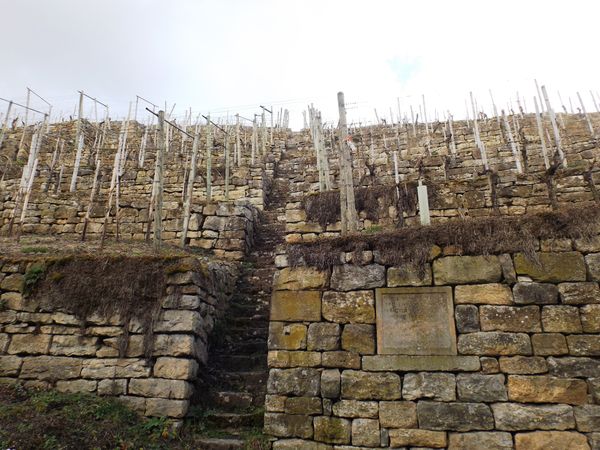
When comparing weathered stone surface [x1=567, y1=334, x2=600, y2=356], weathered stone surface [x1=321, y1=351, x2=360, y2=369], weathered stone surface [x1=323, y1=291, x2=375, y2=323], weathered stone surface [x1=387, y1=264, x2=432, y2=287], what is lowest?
weathered stone surface [x1=321, y1=351, x2=360, y2=369]

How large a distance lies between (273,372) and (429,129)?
18.7 meters

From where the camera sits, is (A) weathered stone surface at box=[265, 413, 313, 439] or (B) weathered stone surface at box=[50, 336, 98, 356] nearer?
(A) weathered stone surface at box=[265, 413, 313, 439]

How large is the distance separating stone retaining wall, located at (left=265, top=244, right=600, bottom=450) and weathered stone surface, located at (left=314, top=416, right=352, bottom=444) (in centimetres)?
1

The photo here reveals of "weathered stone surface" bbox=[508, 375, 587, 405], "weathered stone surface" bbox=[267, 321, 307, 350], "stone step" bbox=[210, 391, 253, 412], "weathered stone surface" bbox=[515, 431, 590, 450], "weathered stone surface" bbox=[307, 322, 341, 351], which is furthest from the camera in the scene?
"stone step" bbox=[210, 391, 253, 412]

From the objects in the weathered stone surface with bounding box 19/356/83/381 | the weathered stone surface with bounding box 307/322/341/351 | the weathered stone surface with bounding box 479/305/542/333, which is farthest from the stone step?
the weathered stone surface with bounding box 479/305/542/333

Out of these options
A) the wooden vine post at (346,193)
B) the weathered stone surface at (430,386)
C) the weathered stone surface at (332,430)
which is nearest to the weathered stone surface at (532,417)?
the weathered stone surface at (430,386)

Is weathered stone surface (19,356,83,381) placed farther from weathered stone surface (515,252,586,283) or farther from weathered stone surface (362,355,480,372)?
weathered stone surface (515,252,586,283)

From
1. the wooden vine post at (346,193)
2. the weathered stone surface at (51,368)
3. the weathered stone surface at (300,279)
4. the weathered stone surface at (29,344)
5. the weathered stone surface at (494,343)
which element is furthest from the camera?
the wooden vine post at (346,193)

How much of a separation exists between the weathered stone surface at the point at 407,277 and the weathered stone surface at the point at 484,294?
37 centimetres

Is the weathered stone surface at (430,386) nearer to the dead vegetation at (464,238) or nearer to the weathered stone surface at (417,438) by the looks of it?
the weathered stone surface at (417,438)

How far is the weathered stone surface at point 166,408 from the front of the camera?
5.34m

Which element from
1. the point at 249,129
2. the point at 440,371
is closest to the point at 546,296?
the point at 440,371

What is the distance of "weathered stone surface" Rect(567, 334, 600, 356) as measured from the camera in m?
4.26

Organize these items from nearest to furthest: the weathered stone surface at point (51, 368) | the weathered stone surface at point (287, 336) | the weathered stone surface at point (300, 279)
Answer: the weathered stone surface at point (287, 336), the weathered stone surface at point (300, 279), the weathered stone surface at point (51, 368)
